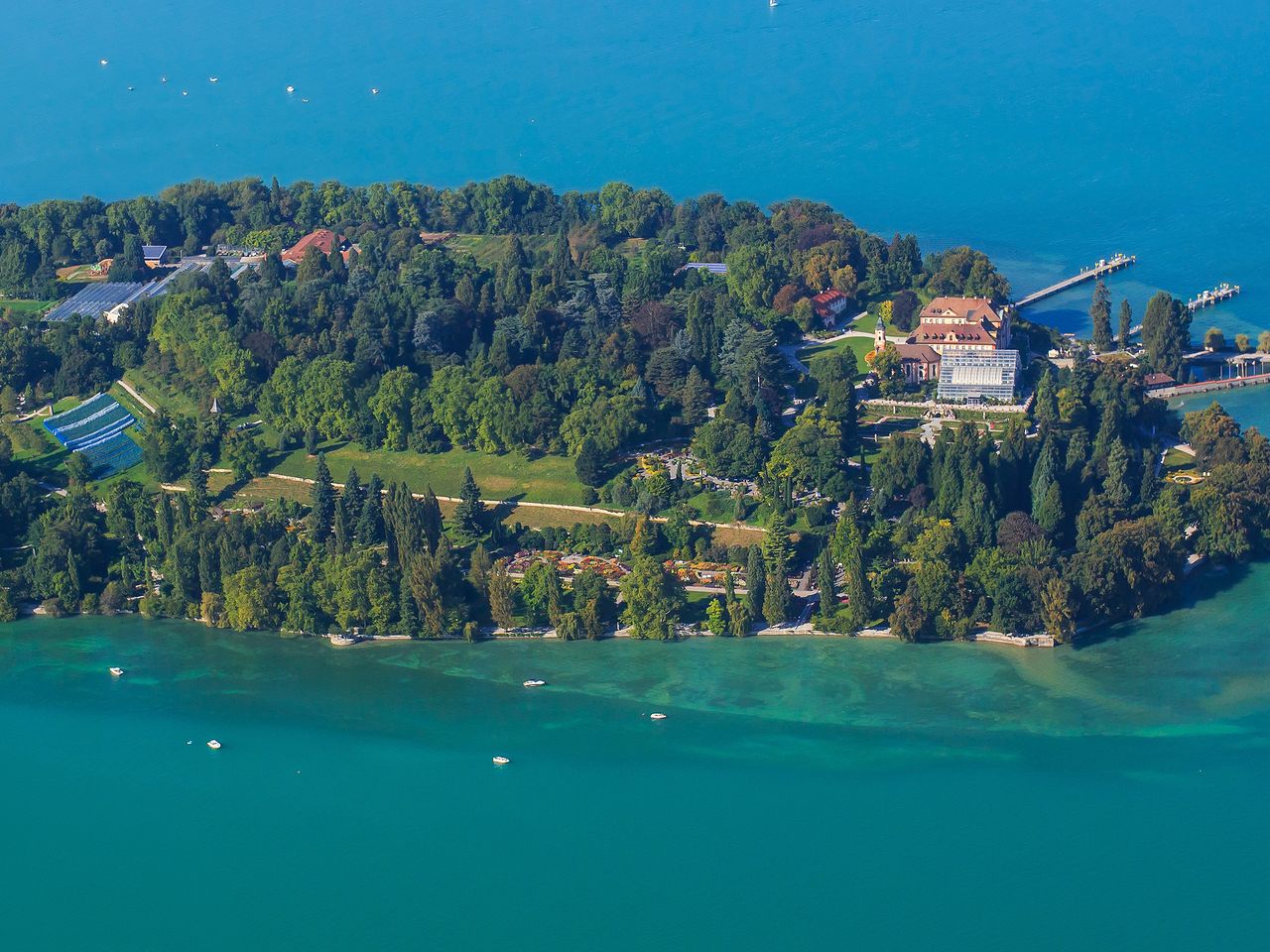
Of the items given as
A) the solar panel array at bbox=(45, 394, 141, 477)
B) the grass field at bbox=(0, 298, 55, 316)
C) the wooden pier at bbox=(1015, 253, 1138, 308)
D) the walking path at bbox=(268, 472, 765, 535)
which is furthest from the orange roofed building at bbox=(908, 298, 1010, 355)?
the grass field at bbox=(0, 298, 55, 316)

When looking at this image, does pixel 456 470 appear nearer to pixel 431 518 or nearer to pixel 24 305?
pixel 431 518

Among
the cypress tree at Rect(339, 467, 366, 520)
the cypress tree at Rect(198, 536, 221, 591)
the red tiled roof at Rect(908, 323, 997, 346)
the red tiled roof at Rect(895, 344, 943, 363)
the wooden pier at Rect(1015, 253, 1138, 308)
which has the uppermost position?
the wooden pier at Rect(1015, 253, 1138, 308)

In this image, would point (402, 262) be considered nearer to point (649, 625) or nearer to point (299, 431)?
point (299, 431)

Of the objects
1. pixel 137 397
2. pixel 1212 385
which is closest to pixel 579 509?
pixel 137 397

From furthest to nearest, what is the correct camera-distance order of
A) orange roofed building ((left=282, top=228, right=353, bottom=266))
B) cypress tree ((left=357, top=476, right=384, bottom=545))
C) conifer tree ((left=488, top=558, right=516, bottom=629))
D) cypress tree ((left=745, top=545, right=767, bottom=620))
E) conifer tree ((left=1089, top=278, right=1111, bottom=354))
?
orange roofed building ((left=282, top=228, right=353, bottom=266)) → conifer tree ((left=1089, top=278, right=1111, bottom=354)) → cypress tree ((left=357, top=476, right=384, bottom=545)) → conifer tree ((left=488, top=558, right=516, bottom=629)) → cypress tree ((left=745, top=545, right=767, bottom=620))

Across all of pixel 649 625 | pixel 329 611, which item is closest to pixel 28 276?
pixel 329 611

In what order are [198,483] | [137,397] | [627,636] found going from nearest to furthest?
[627,636], [198,483], [137,397]

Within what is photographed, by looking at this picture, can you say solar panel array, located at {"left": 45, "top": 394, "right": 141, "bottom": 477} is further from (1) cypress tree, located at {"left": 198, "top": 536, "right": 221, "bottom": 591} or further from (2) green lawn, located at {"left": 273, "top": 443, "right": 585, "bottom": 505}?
(1) cypress tree, located at {"left": 198, "top": 536, "right": 221, "bottom": 591}

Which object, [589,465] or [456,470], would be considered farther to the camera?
[456,470]
